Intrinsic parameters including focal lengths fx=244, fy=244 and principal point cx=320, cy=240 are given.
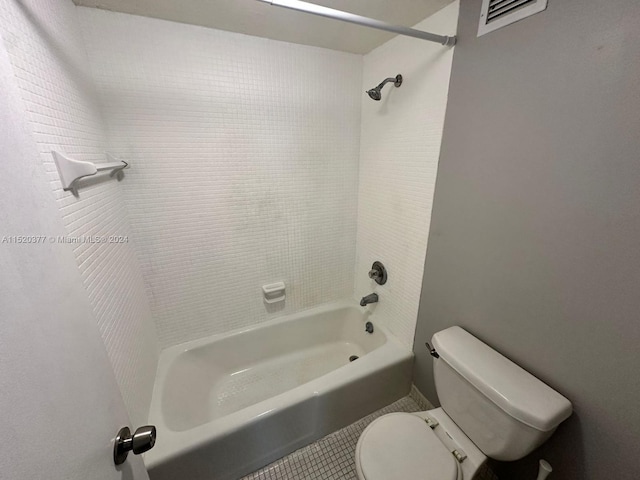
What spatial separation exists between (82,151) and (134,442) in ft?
3.32

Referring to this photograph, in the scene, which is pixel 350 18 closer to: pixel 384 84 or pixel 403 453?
pixel 384 84

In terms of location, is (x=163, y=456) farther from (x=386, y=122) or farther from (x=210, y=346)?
(x=386, y=122)

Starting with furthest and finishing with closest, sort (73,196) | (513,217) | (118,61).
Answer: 1. (118,61)
2. (513,217)
3. (73,196)

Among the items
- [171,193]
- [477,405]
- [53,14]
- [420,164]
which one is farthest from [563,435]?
[53,14]

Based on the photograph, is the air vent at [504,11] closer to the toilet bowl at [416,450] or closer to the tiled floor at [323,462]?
the toilet bowl at [416,450]

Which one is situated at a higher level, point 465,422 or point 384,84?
point 384,84

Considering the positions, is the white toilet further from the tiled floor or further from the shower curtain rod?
the shower curtain rod

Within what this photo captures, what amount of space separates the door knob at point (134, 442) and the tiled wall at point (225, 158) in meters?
1.06

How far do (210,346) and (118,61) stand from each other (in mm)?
1657

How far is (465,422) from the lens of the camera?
3.27ft

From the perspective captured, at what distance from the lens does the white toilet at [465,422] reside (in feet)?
2.60

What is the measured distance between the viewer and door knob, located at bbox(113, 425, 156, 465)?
53 cm

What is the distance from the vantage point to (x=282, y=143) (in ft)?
5.02

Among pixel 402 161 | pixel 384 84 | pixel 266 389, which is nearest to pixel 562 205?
pixel 402 161
